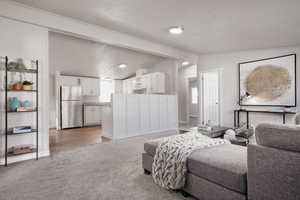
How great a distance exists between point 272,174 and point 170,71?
5.23 m

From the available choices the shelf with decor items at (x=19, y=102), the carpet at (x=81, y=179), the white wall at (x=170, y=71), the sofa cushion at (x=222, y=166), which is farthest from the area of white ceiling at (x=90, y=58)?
the sofa cushion at (x=222, y=166)

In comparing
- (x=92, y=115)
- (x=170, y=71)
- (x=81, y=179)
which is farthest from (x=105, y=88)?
(x=81, y=179)

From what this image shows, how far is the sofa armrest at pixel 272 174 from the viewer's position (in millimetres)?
1094

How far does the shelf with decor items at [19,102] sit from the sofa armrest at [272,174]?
10.1 feet

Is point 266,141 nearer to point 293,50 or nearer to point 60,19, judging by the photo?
point 60,19

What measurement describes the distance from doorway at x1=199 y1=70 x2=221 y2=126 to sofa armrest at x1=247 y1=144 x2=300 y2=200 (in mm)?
4487

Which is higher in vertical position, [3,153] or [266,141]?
[266,141]

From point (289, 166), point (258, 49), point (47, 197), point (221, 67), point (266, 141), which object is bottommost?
point (47, 197)

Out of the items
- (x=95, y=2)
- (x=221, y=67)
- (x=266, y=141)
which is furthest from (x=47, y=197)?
(x=221, y=67)

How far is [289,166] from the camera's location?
111 centimetres

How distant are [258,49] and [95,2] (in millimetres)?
4433

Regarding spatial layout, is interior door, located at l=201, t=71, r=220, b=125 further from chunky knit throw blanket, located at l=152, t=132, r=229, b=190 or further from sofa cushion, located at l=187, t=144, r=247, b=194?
sofa cushion, located at l=187, t=144, r=247, b=194

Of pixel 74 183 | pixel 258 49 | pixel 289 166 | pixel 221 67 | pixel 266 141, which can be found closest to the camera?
pixel 289 166

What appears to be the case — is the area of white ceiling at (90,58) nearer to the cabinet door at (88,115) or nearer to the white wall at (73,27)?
the white wall at (73,27)
